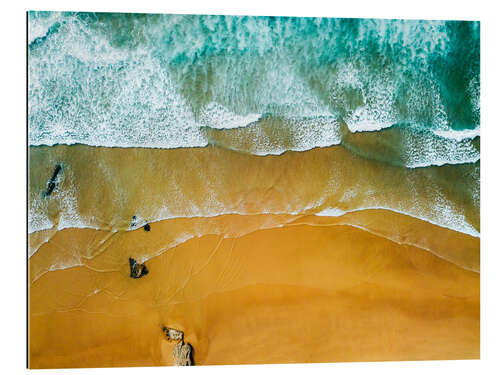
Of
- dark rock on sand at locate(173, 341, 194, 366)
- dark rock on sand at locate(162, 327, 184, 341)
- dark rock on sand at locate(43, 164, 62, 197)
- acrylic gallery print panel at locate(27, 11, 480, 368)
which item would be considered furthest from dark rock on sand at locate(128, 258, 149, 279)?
dark rock on sand at locate(43, 164, 62, 197)

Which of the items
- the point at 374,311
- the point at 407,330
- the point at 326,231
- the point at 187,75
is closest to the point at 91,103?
the point at 187,75

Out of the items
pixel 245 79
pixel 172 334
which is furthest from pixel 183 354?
pixel 245 79

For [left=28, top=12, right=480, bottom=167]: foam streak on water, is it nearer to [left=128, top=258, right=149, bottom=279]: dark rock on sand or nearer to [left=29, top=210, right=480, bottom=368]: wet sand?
[left=29, top=210, right=480, bottom=368]: wet sand

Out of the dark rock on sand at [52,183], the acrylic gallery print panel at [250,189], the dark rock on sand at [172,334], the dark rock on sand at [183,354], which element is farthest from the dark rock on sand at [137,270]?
the dark rock on sand at [52,183]

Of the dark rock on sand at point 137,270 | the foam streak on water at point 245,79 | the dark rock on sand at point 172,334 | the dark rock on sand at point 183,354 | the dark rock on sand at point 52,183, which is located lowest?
the dark rock on sand at point 183,354

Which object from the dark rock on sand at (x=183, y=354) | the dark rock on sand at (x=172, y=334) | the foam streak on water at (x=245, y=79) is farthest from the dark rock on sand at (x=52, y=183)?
the dark rock on sand at (x=183, y=354)

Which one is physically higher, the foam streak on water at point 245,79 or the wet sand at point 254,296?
the foam streak on water at point 245,79

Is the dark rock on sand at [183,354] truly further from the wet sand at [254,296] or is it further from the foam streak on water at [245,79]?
the foam streak on water at [245,79]

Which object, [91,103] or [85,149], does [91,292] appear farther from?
[91,103]
